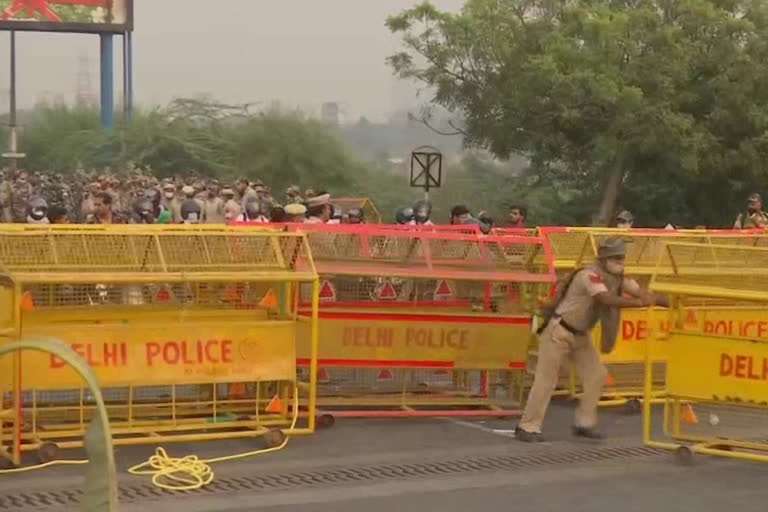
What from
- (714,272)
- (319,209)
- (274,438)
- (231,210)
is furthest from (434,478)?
(231,210)

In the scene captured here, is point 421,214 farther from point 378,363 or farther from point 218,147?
point 218,147

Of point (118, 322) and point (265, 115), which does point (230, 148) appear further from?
point (118, 322)

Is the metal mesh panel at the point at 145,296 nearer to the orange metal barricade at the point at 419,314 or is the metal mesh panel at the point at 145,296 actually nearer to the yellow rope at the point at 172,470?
the orange metal barricade at the point at 419,314

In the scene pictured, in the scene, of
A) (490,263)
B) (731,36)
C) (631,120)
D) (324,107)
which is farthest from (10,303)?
(324,107)

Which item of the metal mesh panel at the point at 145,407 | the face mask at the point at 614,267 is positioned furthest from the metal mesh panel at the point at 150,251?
the face mask at the point at 614,267

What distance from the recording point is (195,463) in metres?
8.80

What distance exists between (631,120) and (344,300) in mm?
19863

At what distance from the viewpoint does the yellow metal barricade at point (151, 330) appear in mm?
9047

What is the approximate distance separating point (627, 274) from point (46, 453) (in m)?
5.58

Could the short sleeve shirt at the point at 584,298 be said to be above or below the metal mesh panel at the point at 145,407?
above

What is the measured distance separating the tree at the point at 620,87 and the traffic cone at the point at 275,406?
20.6 m

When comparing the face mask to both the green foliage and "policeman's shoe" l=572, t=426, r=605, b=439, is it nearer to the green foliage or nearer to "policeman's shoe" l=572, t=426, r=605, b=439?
"policeman's shoe" l=572, t=426, r=605, b=439

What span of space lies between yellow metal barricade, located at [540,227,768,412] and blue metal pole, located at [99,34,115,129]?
4085cm

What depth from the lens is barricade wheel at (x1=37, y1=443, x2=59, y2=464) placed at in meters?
8.91
